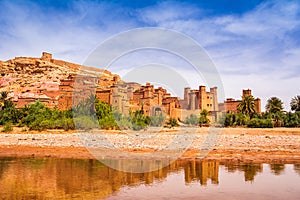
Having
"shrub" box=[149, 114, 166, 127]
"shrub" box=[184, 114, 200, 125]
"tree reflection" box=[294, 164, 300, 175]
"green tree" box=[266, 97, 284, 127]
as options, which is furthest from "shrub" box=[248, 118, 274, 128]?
"tree reflection" box=[294, 164, 300, 175]

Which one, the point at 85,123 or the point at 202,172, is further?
the point at 85,123

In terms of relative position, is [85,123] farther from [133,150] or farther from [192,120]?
[192,120]

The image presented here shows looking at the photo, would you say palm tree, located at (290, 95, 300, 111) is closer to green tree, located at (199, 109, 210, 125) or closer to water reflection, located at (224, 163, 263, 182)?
green tree, located at (199, 109, 210, 125)

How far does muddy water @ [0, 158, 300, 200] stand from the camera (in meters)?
10.6

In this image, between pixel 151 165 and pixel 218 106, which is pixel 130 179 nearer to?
pixel 151 165

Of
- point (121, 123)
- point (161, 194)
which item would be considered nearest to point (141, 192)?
point (161, 194)

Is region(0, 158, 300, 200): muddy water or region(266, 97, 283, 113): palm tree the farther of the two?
region(266, 97, 283, 113): palm tree

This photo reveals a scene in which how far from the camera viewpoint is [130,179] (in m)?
13.2

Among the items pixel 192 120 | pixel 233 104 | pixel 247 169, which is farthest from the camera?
pixel 233 104

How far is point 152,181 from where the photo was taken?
12.9 m

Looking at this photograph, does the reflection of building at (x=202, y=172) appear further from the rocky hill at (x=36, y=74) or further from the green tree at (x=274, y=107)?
the rocky hill at (x=36, y=74)

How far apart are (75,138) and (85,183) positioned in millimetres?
16296

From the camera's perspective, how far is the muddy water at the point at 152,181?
419 inches

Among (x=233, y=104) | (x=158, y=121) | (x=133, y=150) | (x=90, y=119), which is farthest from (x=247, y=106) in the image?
(x=133, y=150)
